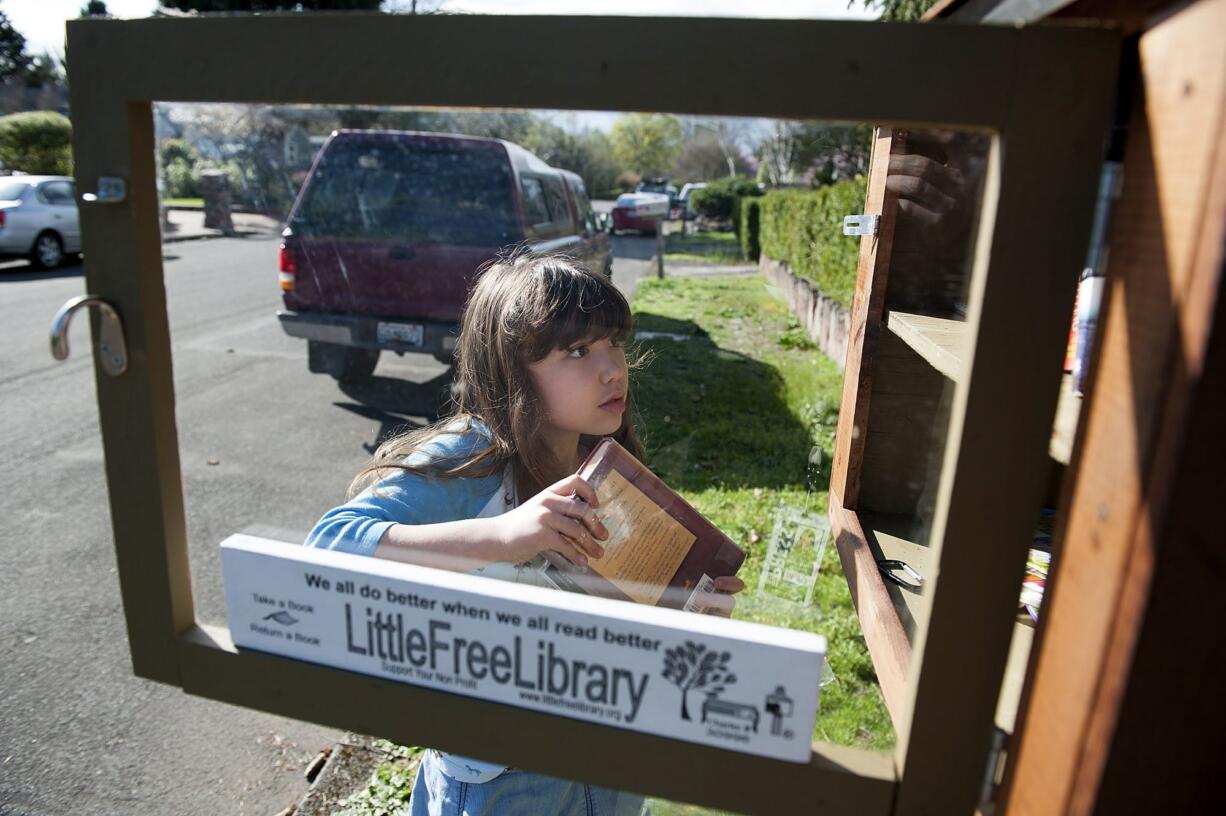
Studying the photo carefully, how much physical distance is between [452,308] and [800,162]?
1.99 feet

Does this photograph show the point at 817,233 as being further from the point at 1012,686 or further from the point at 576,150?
the point at 1012,686

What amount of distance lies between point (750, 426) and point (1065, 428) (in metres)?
0.88

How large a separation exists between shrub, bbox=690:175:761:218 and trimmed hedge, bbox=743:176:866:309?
0.05 metres

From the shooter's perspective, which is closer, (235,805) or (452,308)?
(452,308)

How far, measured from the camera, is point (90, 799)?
2.34m

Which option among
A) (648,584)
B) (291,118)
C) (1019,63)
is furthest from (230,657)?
(1019,63)

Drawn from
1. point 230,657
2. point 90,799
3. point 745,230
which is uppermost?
point 745,230

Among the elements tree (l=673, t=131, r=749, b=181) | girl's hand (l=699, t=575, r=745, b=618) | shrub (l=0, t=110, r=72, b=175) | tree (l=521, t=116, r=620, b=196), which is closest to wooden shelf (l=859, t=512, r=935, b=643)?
girl's hand (l=699, t=575, r=745, b=618)

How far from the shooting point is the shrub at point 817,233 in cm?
133

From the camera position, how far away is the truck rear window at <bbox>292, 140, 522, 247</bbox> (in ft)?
3.92

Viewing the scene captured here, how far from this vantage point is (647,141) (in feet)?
3.25

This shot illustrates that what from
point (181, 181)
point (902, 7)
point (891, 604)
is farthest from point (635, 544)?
point (902, 7)

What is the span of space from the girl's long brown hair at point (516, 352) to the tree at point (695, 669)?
475 millimetres

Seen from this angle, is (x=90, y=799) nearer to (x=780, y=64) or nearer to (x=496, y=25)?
(x=496, y=25)
